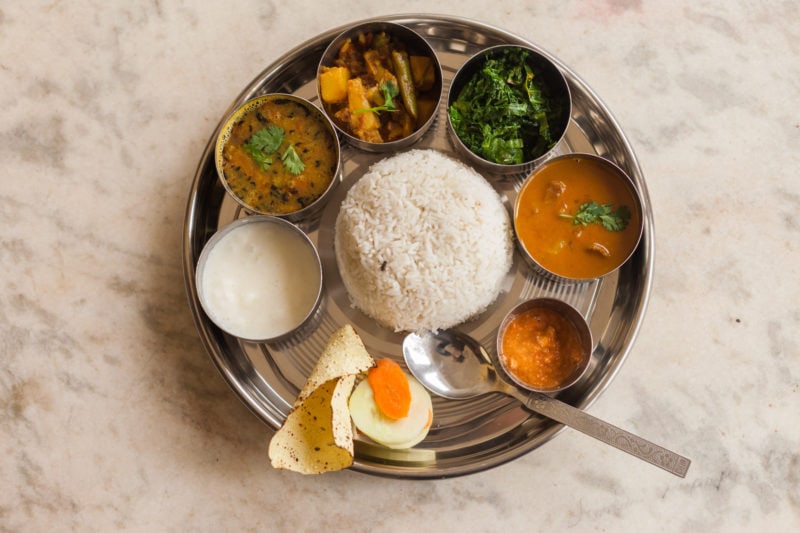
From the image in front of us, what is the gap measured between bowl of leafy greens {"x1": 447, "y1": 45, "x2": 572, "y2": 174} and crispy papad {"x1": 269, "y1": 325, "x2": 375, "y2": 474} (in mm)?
950

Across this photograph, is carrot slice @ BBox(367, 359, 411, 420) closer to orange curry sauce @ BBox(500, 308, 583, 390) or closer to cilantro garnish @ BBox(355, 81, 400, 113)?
orange curry sauce @ BBox(500, 308, 583, 390)

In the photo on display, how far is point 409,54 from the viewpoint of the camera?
2699 millimetres

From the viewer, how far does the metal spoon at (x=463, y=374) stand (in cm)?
249

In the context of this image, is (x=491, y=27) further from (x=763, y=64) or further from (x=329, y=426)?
(x=329, y=426)

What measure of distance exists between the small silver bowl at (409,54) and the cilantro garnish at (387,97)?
4cm

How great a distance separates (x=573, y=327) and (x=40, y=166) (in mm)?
2562

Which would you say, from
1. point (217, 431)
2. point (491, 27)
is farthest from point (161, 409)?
point (491, 27)

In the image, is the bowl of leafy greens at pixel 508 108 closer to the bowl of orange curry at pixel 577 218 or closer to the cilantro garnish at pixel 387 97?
the bowl of orange curry at pixel 577 218

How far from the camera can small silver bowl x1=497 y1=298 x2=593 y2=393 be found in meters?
2.49

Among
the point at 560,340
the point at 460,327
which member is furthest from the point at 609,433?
the point at 460,327

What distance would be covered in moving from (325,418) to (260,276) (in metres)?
0.64

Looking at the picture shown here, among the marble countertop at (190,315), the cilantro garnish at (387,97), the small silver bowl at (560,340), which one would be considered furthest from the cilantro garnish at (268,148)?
the small silver bowl at (560,340)

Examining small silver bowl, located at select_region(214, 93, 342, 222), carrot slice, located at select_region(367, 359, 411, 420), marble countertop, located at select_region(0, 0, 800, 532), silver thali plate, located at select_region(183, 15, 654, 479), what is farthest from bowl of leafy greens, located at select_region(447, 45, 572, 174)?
carrot slice, located at select_region(367, 359, 411, 420)

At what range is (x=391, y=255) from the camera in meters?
2.61
